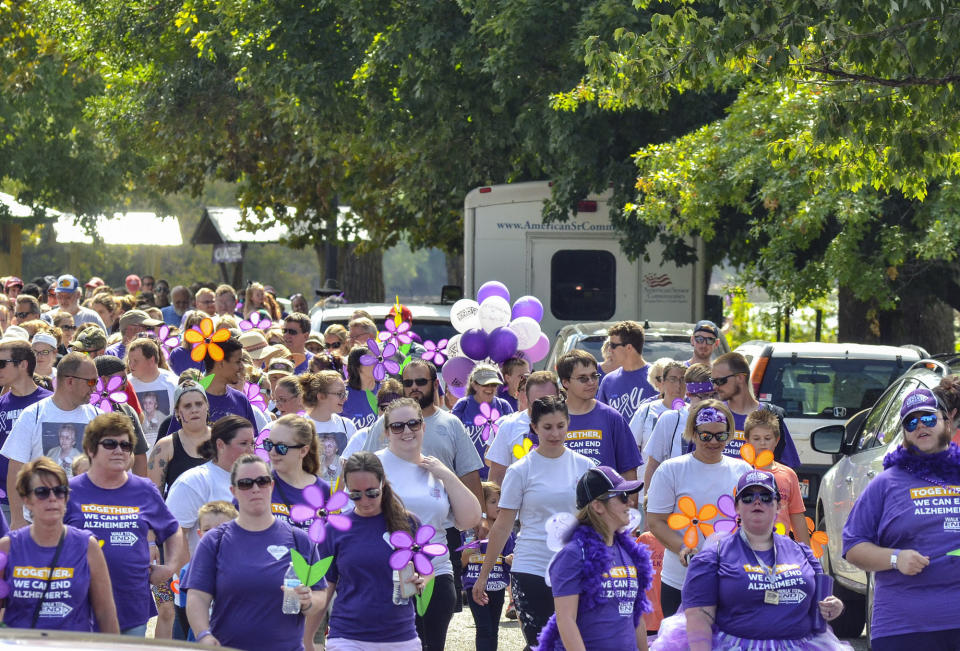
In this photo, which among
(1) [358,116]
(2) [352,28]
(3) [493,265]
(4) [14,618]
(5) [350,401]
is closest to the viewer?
(4) [14,618]

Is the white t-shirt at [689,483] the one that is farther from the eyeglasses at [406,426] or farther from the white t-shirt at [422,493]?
the eyeglasses at [406,426]

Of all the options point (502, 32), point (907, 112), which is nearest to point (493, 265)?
point (502, 32)

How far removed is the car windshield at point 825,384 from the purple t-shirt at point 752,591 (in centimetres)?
645

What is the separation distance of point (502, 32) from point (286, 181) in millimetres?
11722

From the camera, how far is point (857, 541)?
20.7ft

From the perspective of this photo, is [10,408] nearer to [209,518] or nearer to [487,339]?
[209,518]

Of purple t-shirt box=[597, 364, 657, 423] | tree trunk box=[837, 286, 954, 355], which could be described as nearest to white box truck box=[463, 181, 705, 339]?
tree trunk box=[837, 286, 954, 355]

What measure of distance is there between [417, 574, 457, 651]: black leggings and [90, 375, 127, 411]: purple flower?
8.24 feet

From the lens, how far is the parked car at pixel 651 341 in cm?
1338

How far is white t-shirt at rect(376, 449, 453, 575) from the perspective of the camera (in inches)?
280

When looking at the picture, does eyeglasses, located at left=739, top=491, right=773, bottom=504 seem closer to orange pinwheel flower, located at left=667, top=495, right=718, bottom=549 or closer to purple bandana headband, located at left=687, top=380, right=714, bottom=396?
orange pinwheel flower, located at left=667, top=495, right=718, bottom=549

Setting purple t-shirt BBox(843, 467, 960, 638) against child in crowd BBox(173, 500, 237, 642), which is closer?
purple t-shirt BBox(843, 467, 960, 638)

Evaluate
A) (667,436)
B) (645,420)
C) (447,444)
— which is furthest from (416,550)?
(645,420)

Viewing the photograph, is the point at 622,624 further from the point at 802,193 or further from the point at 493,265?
the point at 493,265
